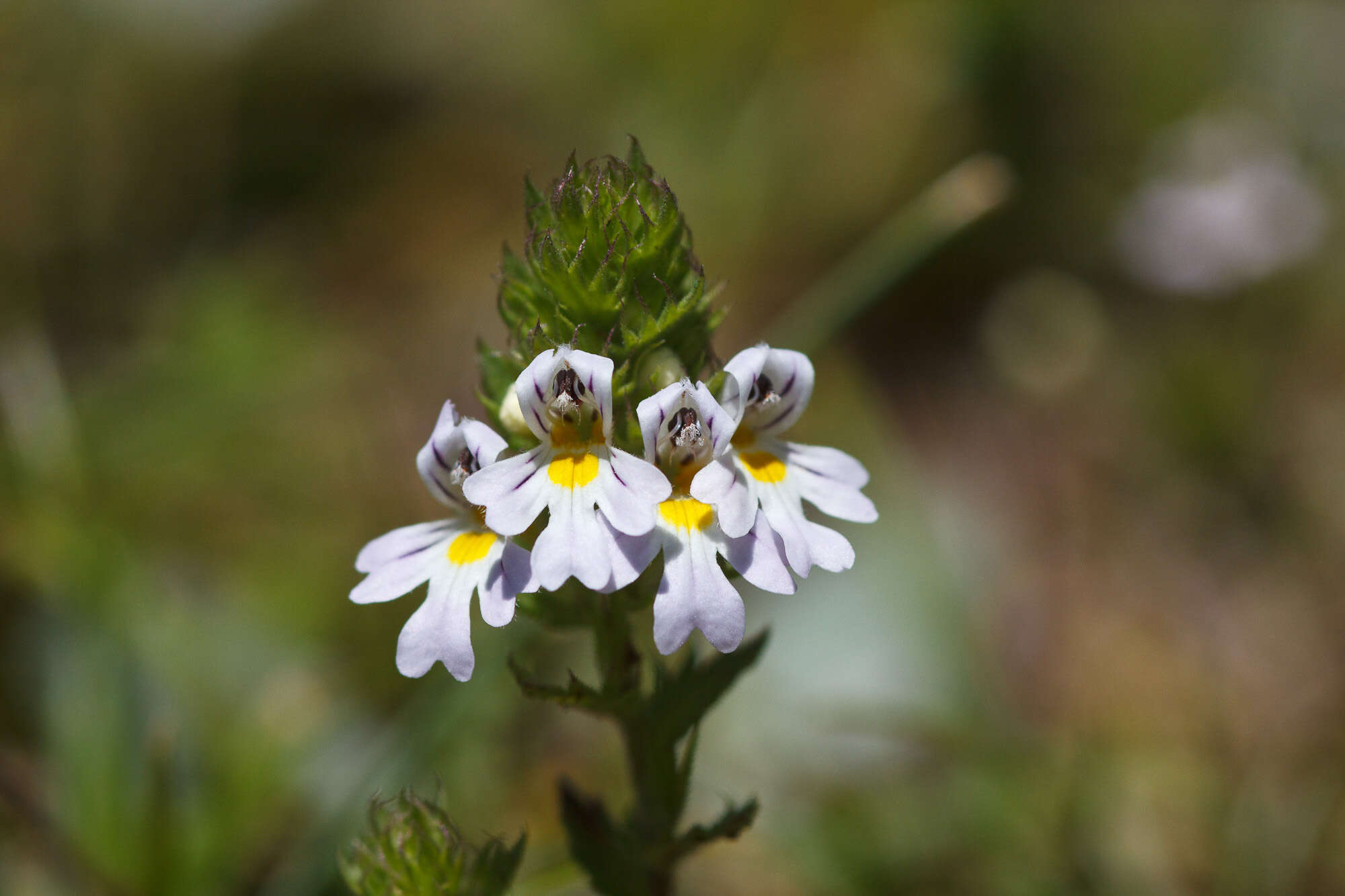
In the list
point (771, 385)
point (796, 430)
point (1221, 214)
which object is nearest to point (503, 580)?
point (771, 385)

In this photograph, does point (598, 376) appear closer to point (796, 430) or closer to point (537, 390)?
point (537, 390)

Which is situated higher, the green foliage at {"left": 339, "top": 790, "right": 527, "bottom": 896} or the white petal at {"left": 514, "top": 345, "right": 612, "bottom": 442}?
the white petal at {"left": 514, "top": 345, "right": 612, "bottom": 442}

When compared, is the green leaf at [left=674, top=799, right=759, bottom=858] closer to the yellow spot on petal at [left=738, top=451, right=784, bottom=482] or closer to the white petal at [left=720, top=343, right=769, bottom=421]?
the yellow spot on petal at [left=738, top=451, right=784, bottom=482]

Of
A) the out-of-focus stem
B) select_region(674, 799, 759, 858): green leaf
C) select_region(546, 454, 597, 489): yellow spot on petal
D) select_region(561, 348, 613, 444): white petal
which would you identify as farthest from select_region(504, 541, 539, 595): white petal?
the out-of-focus stem

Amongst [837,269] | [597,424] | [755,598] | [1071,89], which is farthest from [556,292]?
[1071,89]

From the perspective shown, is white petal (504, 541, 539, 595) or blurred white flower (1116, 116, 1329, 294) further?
blurred white flower (1116, 116, 1329, 294)

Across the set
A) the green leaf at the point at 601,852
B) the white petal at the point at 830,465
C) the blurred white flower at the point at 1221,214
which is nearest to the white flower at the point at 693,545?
the white petal at the point at 830,465
